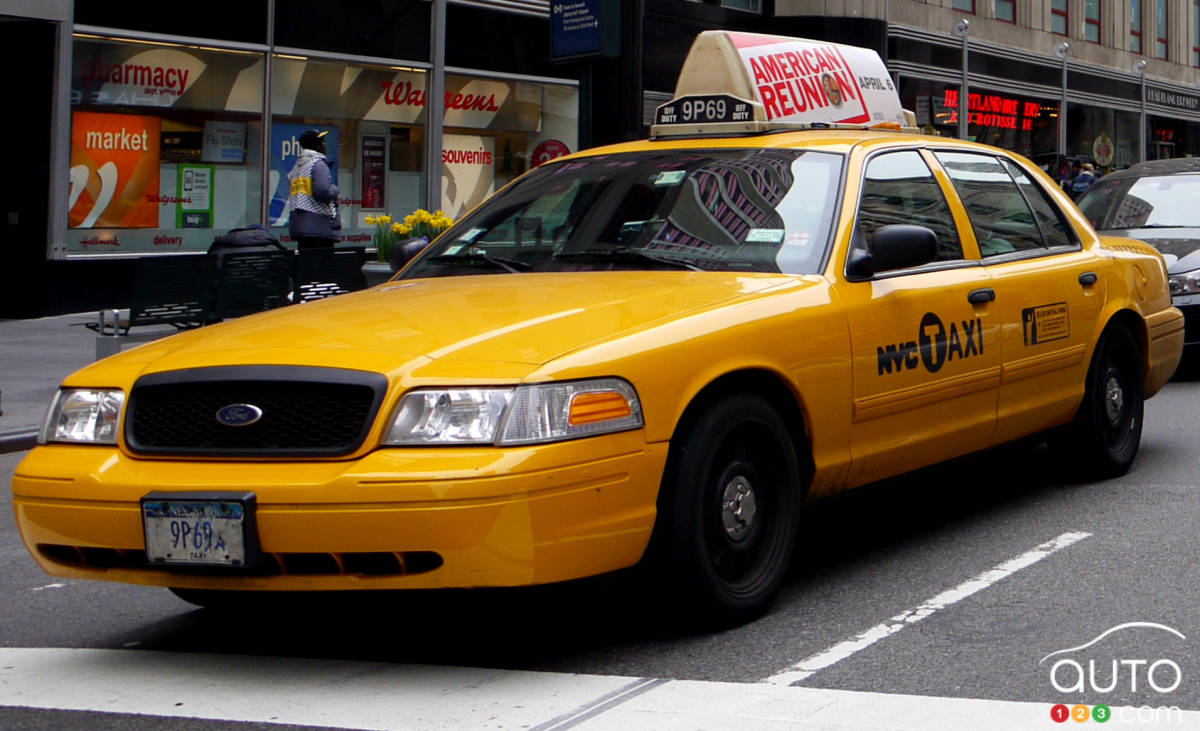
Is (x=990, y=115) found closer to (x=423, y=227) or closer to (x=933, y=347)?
(x=423, y=227)

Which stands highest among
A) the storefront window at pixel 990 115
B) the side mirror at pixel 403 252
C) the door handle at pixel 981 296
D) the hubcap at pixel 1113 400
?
the storefront window at pixel 990 115

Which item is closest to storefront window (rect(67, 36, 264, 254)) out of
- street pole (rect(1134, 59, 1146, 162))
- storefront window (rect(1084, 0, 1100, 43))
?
storefront window (rect(1084, 0, 1100, 43))

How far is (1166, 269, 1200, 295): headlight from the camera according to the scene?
37.3 ft

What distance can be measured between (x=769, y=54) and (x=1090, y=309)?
10.9ft

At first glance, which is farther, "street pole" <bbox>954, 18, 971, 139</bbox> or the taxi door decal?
"street pole" <bbox>954, 18, 971, 139</bbox>

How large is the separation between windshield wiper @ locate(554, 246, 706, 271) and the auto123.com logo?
5.82ft

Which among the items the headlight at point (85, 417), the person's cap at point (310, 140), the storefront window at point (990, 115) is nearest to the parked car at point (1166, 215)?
the person's cap at point (310, 140)

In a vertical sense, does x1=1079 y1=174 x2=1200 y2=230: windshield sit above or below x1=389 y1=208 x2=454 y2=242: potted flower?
above

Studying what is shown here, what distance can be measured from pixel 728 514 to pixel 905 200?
1868 mm

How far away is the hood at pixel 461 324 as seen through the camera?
439cm

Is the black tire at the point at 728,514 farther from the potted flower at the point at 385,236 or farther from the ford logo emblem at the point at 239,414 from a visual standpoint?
the potted flower at the point at 385,236

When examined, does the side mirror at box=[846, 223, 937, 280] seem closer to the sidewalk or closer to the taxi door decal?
the taxi door decal

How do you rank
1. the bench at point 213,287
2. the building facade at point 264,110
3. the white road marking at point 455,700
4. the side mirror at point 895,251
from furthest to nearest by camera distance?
1. the building facade at point 264,110
2. the bench at point 213,287
3. the side mirror at point 895,251
4. the white road marking at point 455,700

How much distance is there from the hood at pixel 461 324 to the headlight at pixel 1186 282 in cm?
692
